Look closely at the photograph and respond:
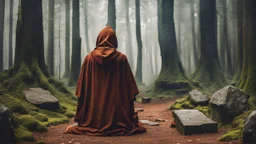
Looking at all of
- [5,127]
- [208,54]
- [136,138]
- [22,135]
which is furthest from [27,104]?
[208,54]

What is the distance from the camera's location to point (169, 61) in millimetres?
16094

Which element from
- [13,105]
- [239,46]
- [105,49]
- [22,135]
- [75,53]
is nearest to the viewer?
[22,135]

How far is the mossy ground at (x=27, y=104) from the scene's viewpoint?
19.9ft

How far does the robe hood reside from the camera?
622cm

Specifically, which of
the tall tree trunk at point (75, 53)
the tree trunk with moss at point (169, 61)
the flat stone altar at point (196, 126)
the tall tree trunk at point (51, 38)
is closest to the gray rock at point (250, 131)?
the flat stone altar at point (196, 126)

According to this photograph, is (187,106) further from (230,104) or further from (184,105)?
(230,104)

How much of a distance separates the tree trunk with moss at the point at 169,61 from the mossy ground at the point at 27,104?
20.3 feet

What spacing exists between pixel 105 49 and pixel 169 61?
33.4 feet

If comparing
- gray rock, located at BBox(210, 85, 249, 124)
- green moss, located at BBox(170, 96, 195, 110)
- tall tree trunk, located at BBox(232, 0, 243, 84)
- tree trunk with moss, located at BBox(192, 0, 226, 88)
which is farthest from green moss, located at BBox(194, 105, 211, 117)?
tall tree trunk, located at BBox(232, 0, 243, 84)

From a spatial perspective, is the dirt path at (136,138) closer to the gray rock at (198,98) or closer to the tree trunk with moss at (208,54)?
the gray rock at (198,98)

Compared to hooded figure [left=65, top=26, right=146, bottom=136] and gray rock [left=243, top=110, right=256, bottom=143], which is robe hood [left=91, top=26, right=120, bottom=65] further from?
gray rock [left=243, top=110, right=256, bottom=143]

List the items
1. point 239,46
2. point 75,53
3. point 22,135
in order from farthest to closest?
point 75,53
point 239,46
point 22,135

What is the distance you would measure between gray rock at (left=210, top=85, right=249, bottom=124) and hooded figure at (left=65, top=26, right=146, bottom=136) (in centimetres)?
219

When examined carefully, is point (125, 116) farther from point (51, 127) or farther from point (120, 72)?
point (51, 127)
